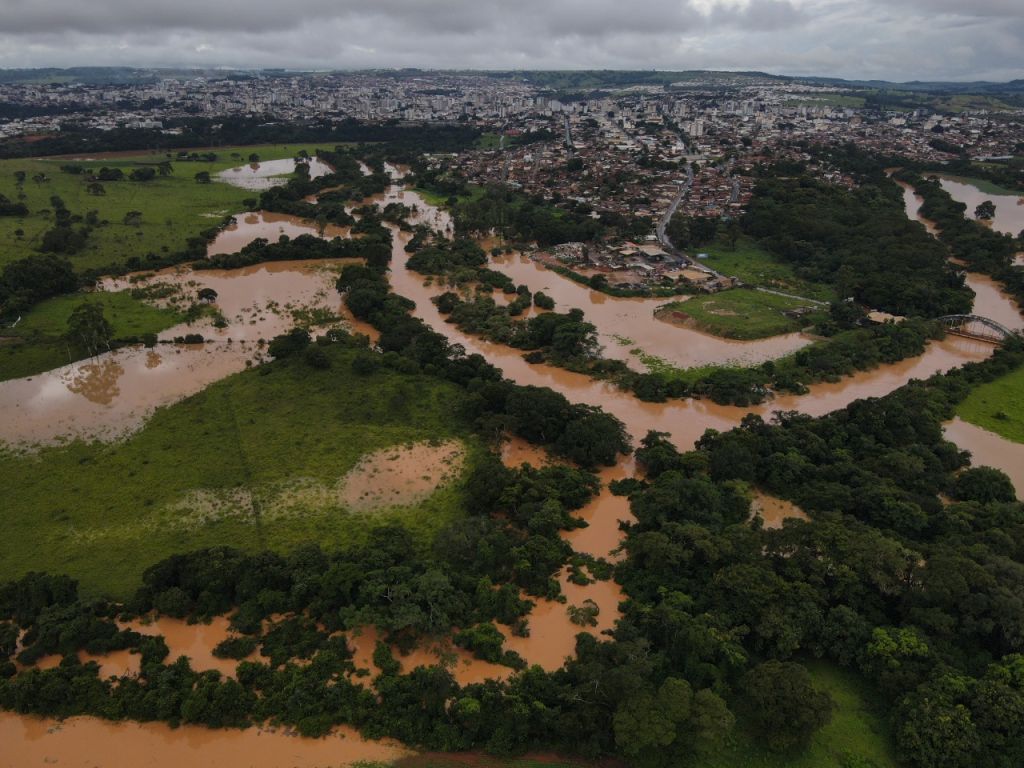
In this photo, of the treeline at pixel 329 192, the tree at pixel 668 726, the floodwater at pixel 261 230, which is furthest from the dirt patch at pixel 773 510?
the treeline at pixel 329 192

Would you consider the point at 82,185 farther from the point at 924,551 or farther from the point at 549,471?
the point at 924,551

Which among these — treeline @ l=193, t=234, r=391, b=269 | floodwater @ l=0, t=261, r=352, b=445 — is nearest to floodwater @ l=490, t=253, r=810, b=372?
treeline @ l=193, t=234, r=391, b=269

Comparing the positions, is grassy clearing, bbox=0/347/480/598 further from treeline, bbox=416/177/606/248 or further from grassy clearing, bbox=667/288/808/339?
treeline, bbox=416/177/606/248

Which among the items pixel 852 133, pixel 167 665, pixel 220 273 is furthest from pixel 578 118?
pixel 167 665

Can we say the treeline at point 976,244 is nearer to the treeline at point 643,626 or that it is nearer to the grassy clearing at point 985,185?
the grassy clearing at point 985,185

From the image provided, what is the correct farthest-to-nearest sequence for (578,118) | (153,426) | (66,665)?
(578,118), (153,426), (66,665)

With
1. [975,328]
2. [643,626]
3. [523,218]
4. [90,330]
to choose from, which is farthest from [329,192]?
[643,626]
